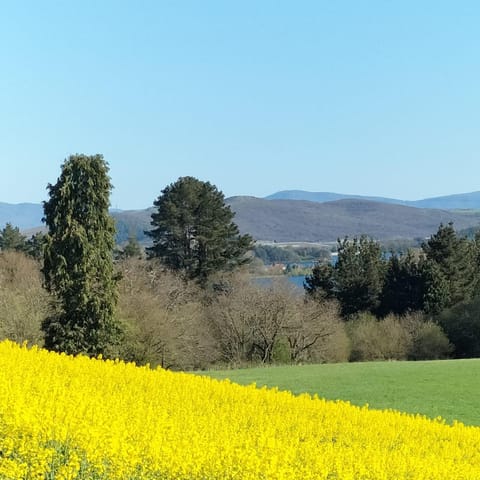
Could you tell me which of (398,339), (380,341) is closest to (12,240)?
(380,341)

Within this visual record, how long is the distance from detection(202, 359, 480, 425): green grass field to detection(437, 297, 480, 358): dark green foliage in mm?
20722

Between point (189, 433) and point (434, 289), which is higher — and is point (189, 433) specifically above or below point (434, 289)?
above

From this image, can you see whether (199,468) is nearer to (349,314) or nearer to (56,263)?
(56,263)

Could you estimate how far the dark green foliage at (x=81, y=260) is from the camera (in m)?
35.2

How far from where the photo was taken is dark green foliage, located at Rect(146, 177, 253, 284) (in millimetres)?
65312

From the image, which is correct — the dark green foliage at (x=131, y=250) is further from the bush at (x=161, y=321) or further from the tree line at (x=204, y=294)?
the bush at (x=161, y=321)

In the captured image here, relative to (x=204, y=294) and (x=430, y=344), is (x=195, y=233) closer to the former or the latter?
(x=204, y=294)

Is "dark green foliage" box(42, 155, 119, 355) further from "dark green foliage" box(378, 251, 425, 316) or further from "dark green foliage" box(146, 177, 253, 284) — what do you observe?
"dark green foliage" box(378, 251, 425, 316)

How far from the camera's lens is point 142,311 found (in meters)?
47.0

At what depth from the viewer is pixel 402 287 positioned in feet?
209

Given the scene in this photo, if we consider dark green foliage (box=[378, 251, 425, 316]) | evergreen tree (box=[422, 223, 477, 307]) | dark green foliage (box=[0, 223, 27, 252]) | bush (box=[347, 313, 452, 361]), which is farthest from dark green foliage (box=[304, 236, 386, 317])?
dark green foliage (box=[0, 223, 27, 252])

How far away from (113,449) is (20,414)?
3.26ft

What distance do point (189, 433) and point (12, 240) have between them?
270 ft

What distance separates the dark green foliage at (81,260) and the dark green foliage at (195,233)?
28499 mm
